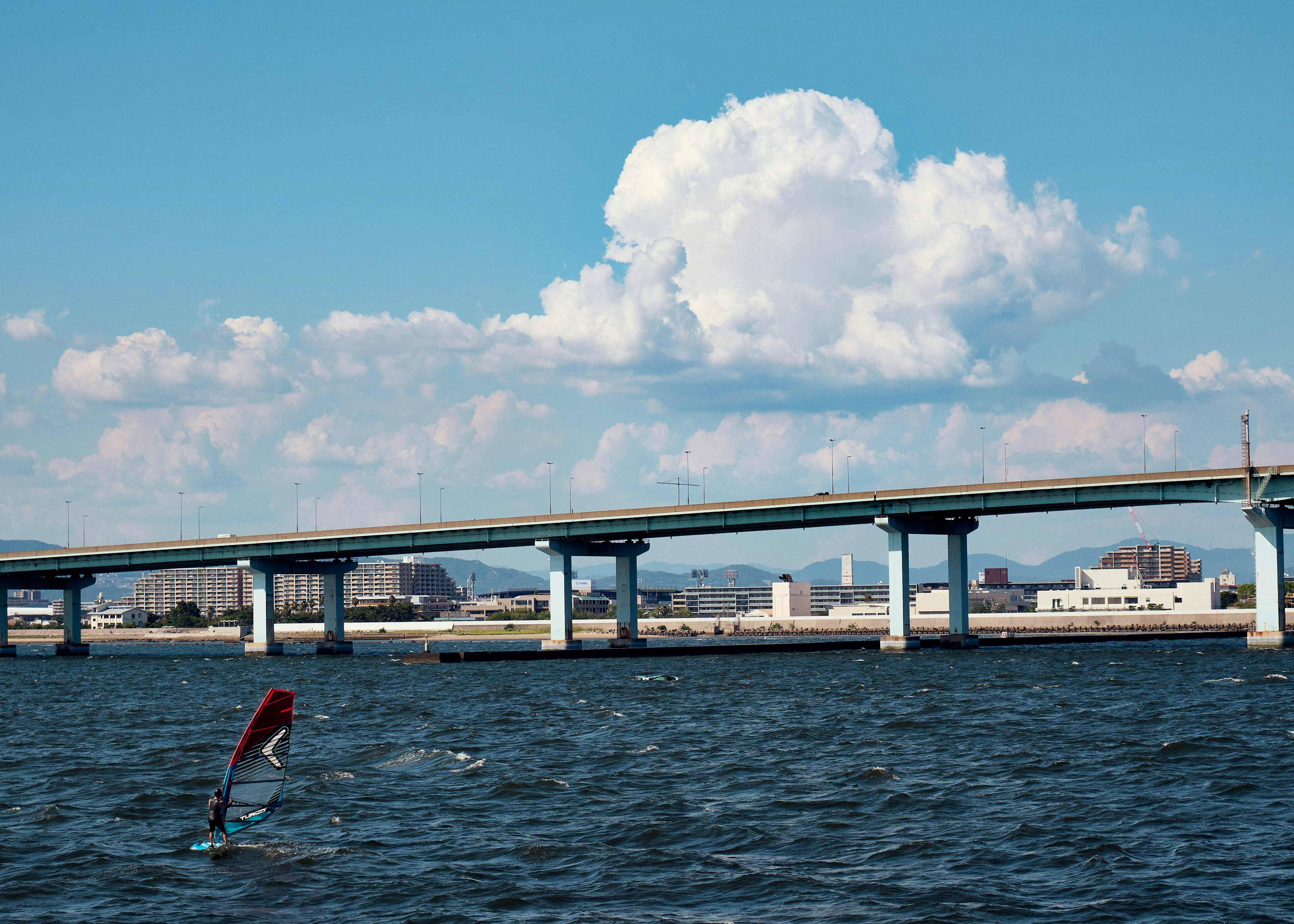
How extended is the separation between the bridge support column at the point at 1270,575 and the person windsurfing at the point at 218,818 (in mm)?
106328

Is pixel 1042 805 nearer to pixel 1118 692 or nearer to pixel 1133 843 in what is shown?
pixel 1133 843

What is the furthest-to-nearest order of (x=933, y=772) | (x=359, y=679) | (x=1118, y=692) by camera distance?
(x=359, y=679) → (x=1118, y=692) → (x=933, y=772)

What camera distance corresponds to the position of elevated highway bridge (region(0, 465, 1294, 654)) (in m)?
122

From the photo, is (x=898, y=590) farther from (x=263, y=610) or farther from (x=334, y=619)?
(x=263, y=610)

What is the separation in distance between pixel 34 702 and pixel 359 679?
1054 inches

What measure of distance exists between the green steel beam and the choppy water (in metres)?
55.9

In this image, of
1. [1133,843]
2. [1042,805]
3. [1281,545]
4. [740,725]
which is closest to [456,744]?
[740,725]

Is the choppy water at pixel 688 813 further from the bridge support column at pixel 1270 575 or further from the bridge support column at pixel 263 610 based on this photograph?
the bridge support column at pixel 263 610

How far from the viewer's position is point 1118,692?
72.5 m

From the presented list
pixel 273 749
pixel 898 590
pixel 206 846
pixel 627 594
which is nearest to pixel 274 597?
pixel 627 594

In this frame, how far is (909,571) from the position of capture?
141 metres

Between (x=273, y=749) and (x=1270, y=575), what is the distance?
10832 cm

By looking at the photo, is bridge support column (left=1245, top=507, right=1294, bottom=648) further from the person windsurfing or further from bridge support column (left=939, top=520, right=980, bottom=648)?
the person windsurfing

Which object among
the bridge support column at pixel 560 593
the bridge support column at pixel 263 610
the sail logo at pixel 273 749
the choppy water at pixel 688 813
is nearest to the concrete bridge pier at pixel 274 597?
the bridge support column at pixel 263 610
